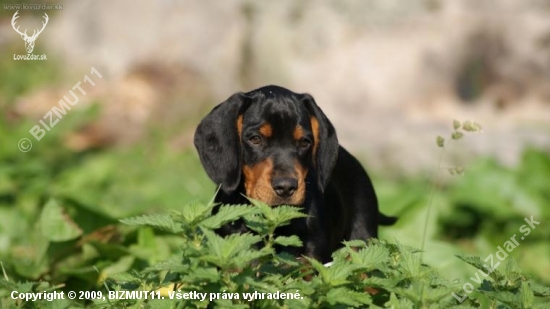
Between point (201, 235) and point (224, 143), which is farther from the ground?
point (224, 143)

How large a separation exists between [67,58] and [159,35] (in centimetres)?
114

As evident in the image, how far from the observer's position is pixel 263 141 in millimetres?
4363

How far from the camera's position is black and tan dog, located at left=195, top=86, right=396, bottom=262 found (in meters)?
4.27

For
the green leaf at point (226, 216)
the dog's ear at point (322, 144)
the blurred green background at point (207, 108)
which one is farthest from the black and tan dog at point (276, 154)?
the blurred green background at point (207, 108)

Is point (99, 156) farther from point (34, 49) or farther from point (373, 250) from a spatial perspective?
point (373, 250)

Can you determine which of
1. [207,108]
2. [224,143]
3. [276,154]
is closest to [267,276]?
[276,154]

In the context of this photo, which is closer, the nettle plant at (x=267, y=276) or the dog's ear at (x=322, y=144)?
the nettle plant at (x=267, y=276)

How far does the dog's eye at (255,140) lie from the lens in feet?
14.3

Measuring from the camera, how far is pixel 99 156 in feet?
31.3

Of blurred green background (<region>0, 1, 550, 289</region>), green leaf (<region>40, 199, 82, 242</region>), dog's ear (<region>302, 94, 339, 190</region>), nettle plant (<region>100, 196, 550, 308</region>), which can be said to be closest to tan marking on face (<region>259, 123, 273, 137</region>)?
dog's ear (<region>302, 94, 339, 190</region>)

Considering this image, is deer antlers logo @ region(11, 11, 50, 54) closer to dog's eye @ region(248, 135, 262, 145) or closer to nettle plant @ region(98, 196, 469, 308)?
dog's eye @ region(248, 135, 262, 145)

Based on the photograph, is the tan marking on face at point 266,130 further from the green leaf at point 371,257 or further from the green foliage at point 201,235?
the green leaf at point 371,257

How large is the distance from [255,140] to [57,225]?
5.88 ft

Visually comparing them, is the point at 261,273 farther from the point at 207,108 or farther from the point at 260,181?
the point at 207,108
